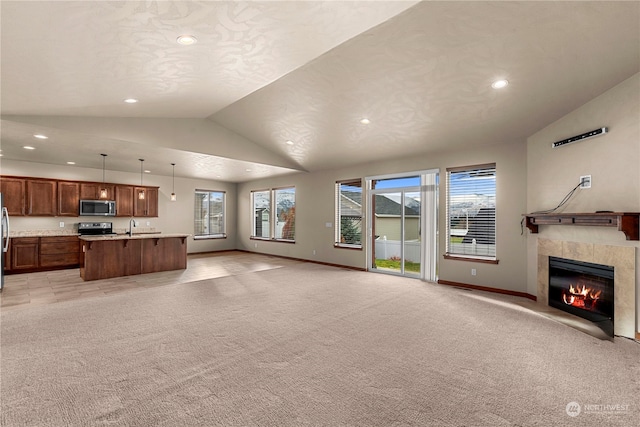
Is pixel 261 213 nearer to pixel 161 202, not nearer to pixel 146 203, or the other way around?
pixel 161 202

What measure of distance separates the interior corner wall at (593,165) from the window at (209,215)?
927 centimetres

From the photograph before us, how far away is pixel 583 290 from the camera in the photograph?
12.9ft

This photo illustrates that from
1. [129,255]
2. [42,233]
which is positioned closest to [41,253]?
[42,233]

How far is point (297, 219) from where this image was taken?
892 cm

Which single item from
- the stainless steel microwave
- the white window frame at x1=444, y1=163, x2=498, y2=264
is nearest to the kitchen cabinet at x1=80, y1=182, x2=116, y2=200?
the stainless steel microwave

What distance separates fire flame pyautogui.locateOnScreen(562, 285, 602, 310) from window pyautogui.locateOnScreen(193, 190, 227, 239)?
970cm

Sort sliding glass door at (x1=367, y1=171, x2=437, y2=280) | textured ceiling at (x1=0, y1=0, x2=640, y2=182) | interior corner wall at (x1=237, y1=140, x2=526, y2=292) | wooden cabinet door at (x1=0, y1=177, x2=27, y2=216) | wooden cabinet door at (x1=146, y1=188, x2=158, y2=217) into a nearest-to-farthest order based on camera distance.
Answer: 1. textured ceiling at (x1=0, y1=0, x2=640, y2=182)
2. interior corner wall at (x1=237, y1=140, x2=526, y2=292)
3. sliding glass door at (x1=367, y1=171, x2=437, y2=280)
4. wooden cabinet door at (x1=0, y1=177, x2=27, y2=216)
5. wooden cabinet door at (x1=146, y1=188, x2=158, y2=217)

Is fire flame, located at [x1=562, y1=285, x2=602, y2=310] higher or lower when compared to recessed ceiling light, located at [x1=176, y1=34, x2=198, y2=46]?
lower

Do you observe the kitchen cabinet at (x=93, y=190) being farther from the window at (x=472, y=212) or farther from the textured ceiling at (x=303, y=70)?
the window at (x=472, y=212)

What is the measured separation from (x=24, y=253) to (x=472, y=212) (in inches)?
380

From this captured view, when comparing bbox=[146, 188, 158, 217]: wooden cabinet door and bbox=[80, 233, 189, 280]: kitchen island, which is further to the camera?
bbox=[146, 188, 158, 217]: wooden cabinet door

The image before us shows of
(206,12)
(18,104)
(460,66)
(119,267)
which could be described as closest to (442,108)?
(460,66)

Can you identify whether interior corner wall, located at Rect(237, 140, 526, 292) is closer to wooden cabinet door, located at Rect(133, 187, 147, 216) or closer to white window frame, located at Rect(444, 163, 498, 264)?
white window frame, located at Rect(444, 163, 498, 264)

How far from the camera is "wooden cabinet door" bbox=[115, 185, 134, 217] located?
26.7 ft
